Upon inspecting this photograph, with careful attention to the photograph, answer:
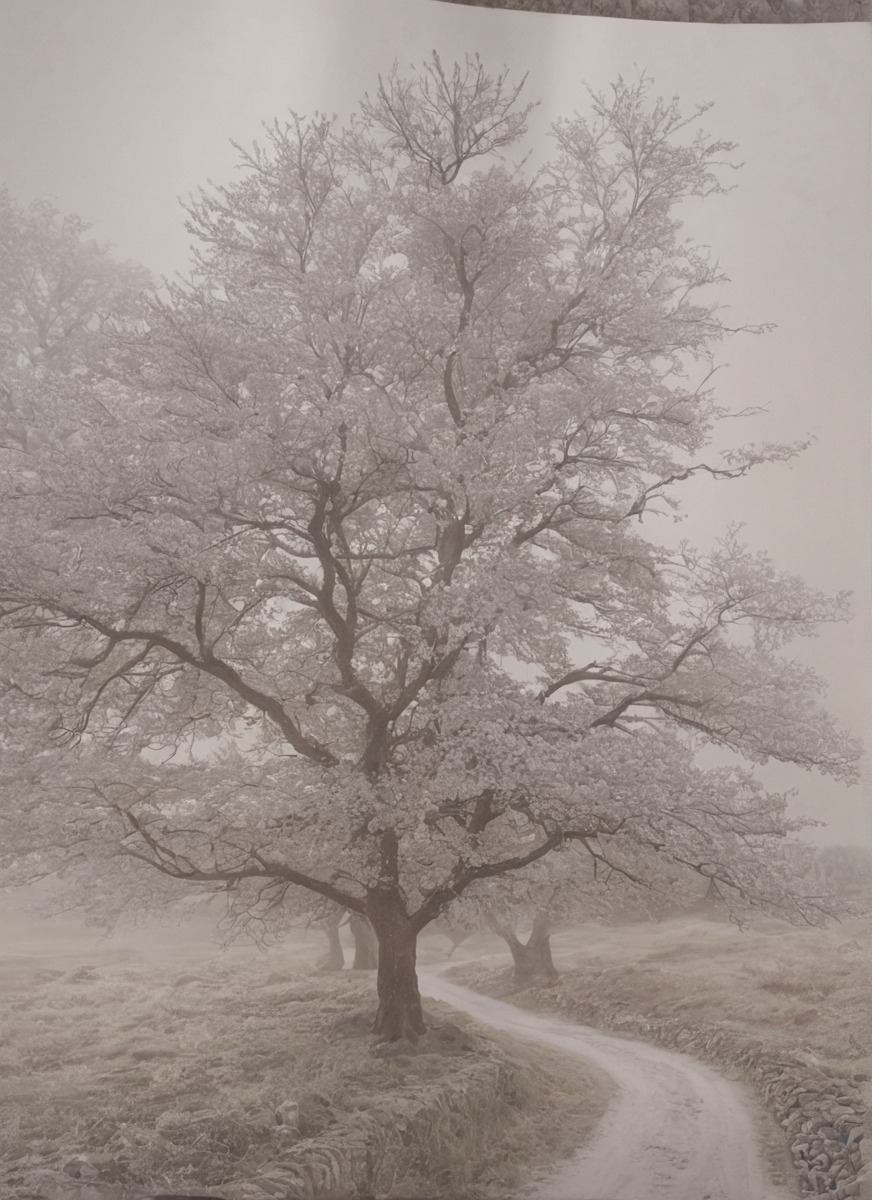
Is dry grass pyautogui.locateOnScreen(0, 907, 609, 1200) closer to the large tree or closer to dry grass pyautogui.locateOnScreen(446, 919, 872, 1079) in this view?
the large tree

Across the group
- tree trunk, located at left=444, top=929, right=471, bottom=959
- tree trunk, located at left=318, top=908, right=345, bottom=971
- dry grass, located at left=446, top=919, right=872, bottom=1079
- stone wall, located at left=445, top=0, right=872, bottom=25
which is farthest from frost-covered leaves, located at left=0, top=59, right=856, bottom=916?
stone wall, located at left=445, top=0, right=872, bottom=25

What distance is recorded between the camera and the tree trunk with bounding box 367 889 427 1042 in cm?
690

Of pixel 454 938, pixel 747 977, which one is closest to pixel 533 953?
pixel 454 938

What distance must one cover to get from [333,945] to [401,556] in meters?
2.52

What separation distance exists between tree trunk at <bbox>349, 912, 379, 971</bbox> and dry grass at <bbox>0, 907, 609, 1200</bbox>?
87 millimetres

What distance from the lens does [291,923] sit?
7.04m

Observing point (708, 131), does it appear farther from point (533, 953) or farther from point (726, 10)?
point (533, 953)

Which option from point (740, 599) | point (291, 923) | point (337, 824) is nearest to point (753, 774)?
point (740, 599)

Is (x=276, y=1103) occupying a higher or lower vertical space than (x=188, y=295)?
lower

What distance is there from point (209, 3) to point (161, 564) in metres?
3.78

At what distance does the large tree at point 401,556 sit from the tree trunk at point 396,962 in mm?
20

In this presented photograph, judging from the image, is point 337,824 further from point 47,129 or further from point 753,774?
point 47,129

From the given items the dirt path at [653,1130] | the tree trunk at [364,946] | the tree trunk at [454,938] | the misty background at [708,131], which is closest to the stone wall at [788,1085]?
the dirt path at [653,1130]

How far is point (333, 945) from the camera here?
276 inches
